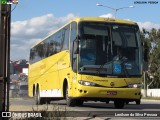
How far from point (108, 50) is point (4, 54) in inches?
389

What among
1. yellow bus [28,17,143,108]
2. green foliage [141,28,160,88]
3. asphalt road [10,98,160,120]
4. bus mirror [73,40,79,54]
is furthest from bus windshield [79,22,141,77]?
green foliage [141,28,160,88]

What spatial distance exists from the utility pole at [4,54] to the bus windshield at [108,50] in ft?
Answer: 29.9

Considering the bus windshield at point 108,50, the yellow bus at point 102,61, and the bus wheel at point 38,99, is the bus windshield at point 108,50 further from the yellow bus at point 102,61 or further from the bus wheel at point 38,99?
the bus wheel at point 38,99

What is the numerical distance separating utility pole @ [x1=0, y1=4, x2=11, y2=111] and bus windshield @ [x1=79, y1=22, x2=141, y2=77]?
9.12 metres

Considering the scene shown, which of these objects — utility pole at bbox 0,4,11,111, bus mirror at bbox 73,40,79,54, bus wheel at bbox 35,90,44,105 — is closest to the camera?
utility pole at bbox 0,4,11,111

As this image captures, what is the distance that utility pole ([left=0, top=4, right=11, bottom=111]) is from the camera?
976 centimetres

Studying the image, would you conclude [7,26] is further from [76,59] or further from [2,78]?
[76,59]

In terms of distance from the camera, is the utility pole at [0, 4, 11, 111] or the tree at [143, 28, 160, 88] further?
the tree at [143, 28, 160, 88]

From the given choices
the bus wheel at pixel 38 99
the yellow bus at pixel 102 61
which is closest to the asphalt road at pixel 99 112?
the yellow bus at pixel 102 61

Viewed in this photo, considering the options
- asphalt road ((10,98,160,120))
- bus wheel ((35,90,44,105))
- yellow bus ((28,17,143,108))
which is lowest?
asphalt road ((10,98,160,120))

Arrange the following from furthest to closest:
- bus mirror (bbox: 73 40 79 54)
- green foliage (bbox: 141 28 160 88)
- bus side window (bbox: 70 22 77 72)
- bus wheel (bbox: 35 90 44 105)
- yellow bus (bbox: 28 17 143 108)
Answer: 1. green foliage (bbox: 141 28 160 88)
2. bus wheel (bbox: 35 90 44 105)
3. bus side window (bbox: 70 22 77 72)
4. yellow bus (bbox: 28 17 143 108)
5. bus mirror (bbox: 73 40 79 54)

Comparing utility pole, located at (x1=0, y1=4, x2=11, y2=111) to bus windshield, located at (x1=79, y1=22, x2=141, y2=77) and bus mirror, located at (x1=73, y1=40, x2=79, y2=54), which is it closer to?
bus mirror, located at (x1=73, y1=40, x2=79, y2=54)

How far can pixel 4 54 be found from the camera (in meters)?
9.75

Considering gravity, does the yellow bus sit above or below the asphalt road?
above
